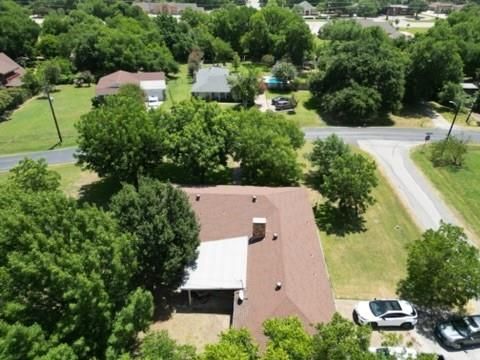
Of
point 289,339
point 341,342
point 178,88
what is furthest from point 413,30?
point 289,339

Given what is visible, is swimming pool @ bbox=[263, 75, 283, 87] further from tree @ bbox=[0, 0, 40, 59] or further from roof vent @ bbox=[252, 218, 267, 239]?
tree @ bbox=[0, 0, 40, 59]

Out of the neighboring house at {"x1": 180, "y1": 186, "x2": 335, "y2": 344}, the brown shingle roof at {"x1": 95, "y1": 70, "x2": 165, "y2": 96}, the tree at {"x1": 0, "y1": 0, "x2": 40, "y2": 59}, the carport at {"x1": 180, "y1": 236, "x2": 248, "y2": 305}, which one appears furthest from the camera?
the tree at {"x1": 0, "y1": 0, "x2": 40, "y2": 59}

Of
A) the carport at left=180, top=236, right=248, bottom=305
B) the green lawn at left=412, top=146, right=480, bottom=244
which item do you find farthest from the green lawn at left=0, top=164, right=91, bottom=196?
the green lawn at left=412, top=146, right=480, bottom=244

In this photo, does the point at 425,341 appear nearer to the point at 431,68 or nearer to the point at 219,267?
the point at 219,267

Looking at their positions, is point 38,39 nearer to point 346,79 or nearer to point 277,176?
point 346,79

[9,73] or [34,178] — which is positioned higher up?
[34,178]

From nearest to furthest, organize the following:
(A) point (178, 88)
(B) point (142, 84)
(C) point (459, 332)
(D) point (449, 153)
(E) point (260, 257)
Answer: (C) point (459, 332) → (E) point (260, 257) → (D) point (449, 153) → (B) point (142, 84) → (A) point (178, 88)

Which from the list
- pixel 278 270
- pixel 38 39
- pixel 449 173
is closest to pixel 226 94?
pixel 449 173
